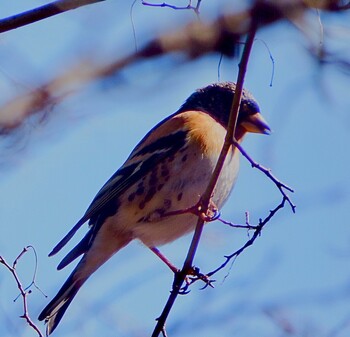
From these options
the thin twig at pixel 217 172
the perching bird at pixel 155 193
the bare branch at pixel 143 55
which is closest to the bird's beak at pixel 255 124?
the perching bird at pixel 155 193

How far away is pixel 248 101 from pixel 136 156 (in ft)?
2.37

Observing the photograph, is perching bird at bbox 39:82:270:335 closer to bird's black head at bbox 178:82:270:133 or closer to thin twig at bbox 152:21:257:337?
bird's black head at bbox 178:82:270:133

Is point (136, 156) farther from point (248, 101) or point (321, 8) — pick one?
point (321, 8)

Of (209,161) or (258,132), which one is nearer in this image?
(209,161)

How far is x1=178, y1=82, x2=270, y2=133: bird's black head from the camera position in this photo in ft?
14.9

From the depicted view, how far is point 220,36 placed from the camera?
2227 mm

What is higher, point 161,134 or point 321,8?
point 321,8

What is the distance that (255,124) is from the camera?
178 inches

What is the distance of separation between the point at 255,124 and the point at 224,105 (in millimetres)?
367

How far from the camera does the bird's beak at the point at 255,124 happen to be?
4.50 m

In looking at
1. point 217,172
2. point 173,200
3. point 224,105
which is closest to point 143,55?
point 217,172

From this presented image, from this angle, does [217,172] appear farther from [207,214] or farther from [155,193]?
[155,193]

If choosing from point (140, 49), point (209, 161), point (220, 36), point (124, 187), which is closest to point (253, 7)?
point (220, 36)

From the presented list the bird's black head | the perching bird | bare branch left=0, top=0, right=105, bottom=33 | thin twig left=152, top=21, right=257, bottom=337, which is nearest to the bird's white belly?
the perching bird
